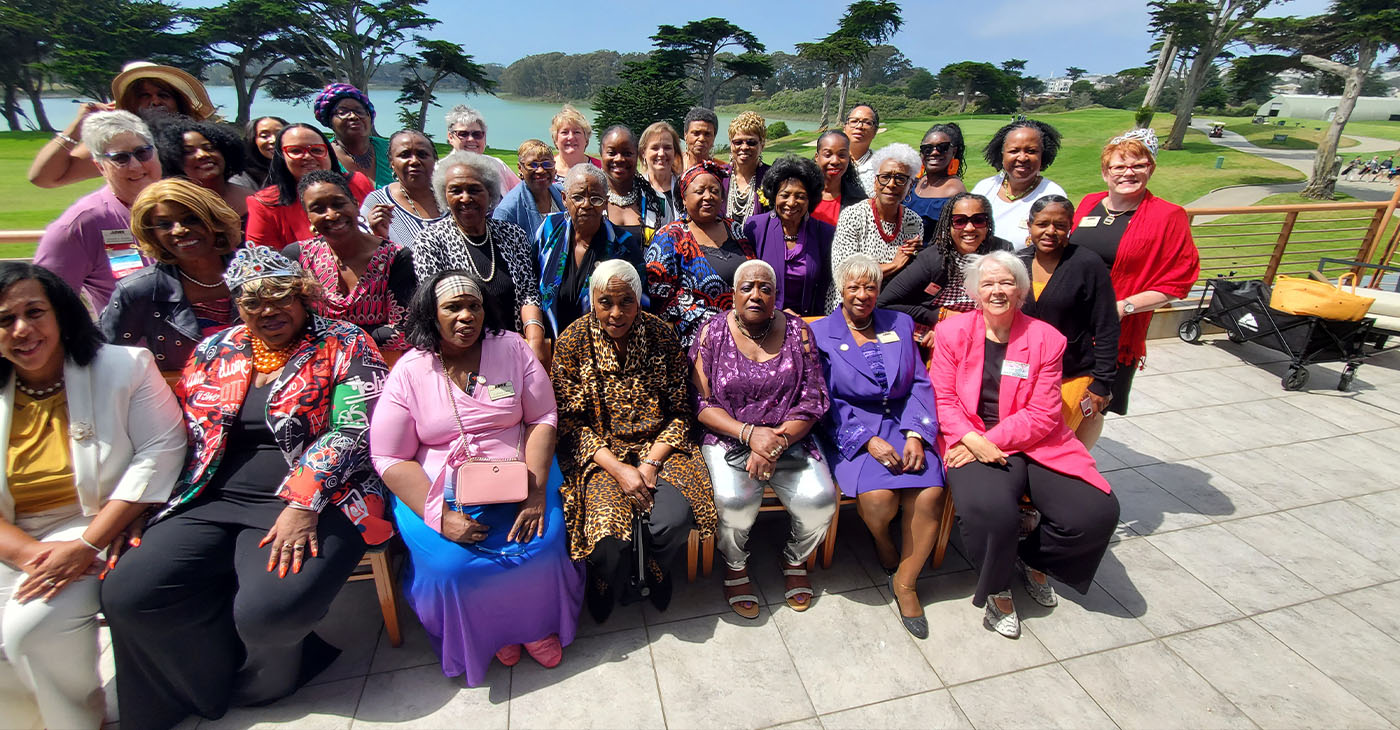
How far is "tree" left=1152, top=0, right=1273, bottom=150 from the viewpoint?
3181 cm

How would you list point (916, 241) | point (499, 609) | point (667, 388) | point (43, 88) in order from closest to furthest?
point (499, 609)
point (667, 388)
point (916, 241)
point (43, 88)

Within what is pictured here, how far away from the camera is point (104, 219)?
297 centimetres

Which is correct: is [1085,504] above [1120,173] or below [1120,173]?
→ below

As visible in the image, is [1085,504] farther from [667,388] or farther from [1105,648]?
[667,388]

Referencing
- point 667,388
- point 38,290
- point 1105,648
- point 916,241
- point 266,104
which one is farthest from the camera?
point 266,104

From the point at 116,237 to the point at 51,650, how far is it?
196 cm

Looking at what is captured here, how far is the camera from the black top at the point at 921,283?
133 inches

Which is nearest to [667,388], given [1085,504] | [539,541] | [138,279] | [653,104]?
[539,541]

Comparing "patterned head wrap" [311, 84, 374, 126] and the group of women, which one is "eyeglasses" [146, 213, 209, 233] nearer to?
the group of women

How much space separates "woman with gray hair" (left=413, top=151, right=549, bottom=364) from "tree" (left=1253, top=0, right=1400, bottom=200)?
31570 mm

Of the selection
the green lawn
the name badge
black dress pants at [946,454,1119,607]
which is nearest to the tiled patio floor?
black dress pants at [946,454,1119,607]

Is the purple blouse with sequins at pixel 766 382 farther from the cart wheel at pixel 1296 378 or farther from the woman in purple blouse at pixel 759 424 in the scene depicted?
the cart wheel at pixel 1296 378

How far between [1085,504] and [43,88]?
185ft

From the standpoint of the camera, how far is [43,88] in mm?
36375
